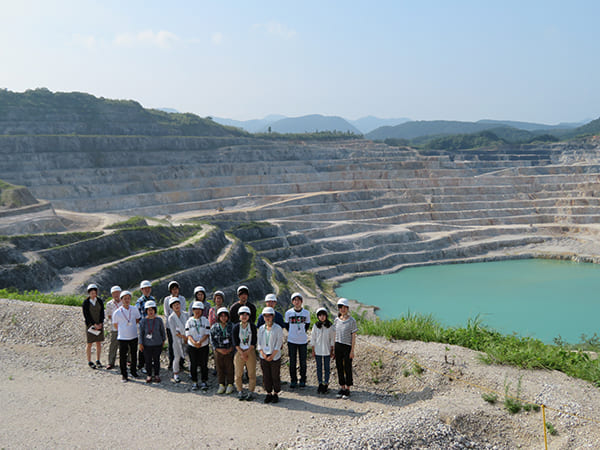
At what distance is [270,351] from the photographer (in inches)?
328

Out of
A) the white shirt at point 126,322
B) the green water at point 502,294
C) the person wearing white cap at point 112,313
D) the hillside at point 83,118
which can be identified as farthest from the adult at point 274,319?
the hillside at point 83,118

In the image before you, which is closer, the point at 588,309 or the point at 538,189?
the point at 588,309

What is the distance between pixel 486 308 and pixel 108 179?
4615cm

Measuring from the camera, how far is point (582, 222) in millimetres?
59438

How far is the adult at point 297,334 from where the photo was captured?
8.70m

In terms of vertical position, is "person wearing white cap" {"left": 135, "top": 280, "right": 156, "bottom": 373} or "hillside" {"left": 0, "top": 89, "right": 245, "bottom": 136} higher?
"hillside" {"left": 0, "top": 89, "right": 245, "bottom": 136}

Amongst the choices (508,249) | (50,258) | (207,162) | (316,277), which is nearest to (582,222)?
(508,249)

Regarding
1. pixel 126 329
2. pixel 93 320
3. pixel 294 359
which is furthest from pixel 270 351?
pixel 93 320

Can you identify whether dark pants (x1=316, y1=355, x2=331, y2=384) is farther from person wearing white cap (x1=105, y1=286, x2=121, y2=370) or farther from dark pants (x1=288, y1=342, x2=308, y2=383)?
person wearing white cap (x1=105, y1=286, x2=121, y2=370)

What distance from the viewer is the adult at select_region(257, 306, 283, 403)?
27.4 ft

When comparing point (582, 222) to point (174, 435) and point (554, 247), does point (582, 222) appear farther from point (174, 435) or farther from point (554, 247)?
point (174, 435)

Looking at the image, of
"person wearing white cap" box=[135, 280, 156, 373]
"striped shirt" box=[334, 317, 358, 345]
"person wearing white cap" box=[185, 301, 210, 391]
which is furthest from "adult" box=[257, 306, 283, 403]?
"person wearing white cap" box=[135, 280, 156, 373]

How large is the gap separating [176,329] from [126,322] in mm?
933

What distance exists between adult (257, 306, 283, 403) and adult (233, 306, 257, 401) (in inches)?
6.3
